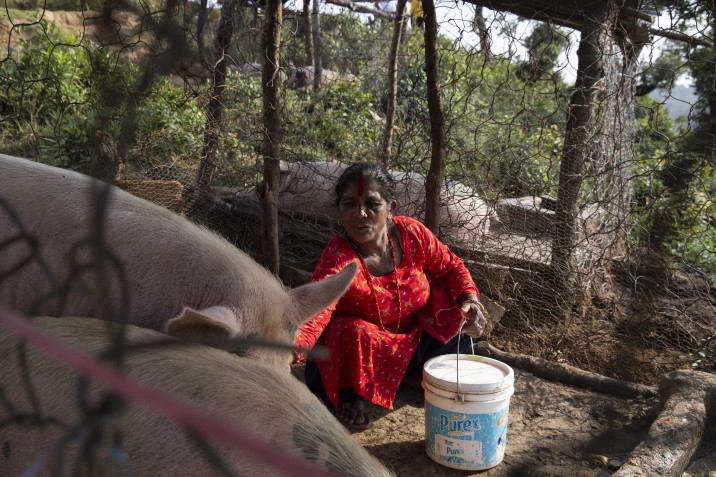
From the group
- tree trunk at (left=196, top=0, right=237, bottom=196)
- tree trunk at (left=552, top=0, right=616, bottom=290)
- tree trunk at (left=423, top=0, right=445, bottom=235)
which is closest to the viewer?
tree trunk at (left=423, top=0, right=445, bottom=235)

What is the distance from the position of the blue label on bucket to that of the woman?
603 millimetres

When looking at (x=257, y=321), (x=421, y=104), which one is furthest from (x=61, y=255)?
(x=421, y=104)

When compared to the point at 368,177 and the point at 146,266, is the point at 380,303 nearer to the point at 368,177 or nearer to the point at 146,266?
the point at 368,177

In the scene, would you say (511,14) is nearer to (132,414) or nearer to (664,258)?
(664,258)

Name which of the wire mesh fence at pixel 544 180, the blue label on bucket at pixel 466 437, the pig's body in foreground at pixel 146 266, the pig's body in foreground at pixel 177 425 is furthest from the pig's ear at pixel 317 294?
the wire mesh fence at pixel 544 180

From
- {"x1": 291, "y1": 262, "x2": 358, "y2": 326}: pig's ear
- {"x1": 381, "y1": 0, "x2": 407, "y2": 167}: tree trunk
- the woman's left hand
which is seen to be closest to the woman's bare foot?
the woman's left hand

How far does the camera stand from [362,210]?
375cm

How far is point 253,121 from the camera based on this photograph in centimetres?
546

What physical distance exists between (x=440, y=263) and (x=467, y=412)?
116 cm

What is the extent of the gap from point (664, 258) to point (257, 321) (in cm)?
354

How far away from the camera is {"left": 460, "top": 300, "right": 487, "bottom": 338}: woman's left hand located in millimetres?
3695

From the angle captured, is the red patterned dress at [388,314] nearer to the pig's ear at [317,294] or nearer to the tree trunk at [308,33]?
the pig's ear at [317,294]

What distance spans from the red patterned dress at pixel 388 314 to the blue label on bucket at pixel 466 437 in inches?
23.6

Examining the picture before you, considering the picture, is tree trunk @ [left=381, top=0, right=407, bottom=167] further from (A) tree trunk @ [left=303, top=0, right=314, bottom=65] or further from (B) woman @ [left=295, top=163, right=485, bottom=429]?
(B) woman @ [left=295, top=163, right=485, bottom=429]
